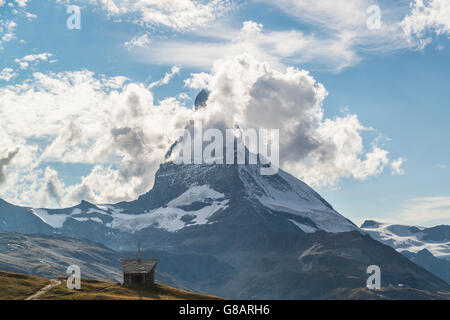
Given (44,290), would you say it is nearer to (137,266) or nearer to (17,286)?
(17,286)

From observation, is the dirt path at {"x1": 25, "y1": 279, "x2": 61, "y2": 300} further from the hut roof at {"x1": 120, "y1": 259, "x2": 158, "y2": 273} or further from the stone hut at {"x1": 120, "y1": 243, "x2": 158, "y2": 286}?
the hut roof at {"x1": 120, "y1": 259, "x2": 158, "y2": 273}

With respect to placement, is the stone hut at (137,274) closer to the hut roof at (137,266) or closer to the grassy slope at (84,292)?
the hut roof at (137,266)

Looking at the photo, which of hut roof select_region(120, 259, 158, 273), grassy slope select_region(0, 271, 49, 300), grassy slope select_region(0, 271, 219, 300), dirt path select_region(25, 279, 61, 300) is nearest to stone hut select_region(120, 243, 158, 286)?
hut roof select_region(120, 259, 158, 273)

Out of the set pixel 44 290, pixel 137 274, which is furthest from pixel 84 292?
pixel 137 274

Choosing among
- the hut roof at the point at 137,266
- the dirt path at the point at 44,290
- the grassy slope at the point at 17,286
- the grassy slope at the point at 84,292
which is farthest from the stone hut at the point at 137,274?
the grassy slope at the point at 17,286

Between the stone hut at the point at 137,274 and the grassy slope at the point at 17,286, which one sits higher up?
the stone hut at the point at 137,274
